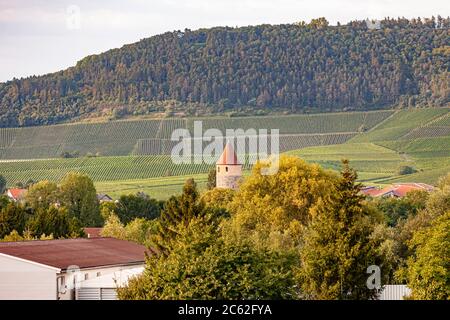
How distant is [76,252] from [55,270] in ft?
21.8

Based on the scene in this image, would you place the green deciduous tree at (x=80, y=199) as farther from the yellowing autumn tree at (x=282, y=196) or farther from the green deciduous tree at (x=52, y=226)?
the green deciduous tree at (x=52, y=226)

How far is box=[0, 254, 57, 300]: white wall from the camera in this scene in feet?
121

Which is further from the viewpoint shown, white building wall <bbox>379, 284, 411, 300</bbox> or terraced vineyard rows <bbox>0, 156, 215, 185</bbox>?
terraced vineyard rows <bbox>0, 156, 215, 185</bbox>

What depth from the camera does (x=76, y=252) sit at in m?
44.6

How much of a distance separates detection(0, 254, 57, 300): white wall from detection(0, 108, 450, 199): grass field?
276ft

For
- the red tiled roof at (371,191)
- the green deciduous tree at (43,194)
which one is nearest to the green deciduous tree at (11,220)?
the green deciduous tree at (43,194)

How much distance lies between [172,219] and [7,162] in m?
112

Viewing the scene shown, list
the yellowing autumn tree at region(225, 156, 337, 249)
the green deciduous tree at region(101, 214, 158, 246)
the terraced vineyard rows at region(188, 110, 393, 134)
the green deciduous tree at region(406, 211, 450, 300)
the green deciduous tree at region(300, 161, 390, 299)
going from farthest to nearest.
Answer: the terraced vineyard rows at region(188, 110, 393, 134) → the yellowing autumn tree at region(225, 156, 337, 249) → the green deciduous tree at region(101, 214, 158, 246) → the green deciduous tree at region(300, 161, 390, 299) → the green deciduous tree at region(406, 211, 450, 300)

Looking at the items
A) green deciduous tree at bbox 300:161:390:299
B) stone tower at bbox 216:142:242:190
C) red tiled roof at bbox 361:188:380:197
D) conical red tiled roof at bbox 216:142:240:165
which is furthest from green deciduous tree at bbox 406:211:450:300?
conical red tiled roof at bbox 216:142:240:165

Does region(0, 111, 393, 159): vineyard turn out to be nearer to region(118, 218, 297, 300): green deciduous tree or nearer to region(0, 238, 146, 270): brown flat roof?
region(0, 238, 146, 270): brown flat roof

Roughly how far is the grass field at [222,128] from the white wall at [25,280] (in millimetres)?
84002

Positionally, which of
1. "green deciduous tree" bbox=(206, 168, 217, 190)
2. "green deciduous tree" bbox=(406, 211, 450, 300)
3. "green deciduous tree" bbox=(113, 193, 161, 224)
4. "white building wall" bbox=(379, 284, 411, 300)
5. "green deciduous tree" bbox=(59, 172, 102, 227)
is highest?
"green deciduous tree" bbox=(406, 211, 450, 300)

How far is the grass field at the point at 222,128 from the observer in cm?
13788
